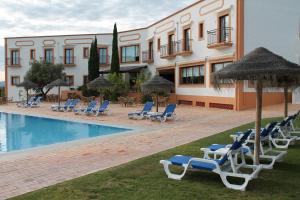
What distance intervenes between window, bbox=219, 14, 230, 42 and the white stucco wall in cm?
139

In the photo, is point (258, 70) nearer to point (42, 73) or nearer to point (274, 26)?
point (274, 26)

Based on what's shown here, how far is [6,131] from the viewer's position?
16891mm

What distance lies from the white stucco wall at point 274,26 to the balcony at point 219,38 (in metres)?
1.16

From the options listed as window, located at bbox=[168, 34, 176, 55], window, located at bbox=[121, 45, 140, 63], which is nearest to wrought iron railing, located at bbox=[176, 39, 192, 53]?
window, located at bbox=[168, 34, 176, 55]

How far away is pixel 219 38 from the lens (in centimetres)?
2284

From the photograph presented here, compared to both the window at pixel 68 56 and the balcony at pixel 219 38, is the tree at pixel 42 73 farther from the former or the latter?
the balcony at pixel 219 38

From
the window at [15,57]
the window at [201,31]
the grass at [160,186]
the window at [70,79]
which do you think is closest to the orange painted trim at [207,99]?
the window at [201,31]

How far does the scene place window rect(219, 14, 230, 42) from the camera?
22.3 meters

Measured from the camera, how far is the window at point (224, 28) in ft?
73.0

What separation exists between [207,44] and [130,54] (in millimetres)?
14609

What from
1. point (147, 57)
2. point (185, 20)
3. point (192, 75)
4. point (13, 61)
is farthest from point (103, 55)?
point (192, 75)

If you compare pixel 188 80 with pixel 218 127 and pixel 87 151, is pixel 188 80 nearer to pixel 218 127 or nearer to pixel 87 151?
pixel 218 127

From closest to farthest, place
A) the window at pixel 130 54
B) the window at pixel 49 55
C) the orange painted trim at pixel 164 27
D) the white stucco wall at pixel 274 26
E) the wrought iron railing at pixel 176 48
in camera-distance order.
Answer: the white stucco wall at pixel 274 26, the wrought iron railing at pixel 176 48, the orange painted trim at pixel 164 27, the window at pixel 130 54, the window at pixel 49 55

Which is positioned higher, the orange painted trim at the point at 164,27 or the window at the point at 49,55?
the orange painted trim at the point at 164,27
